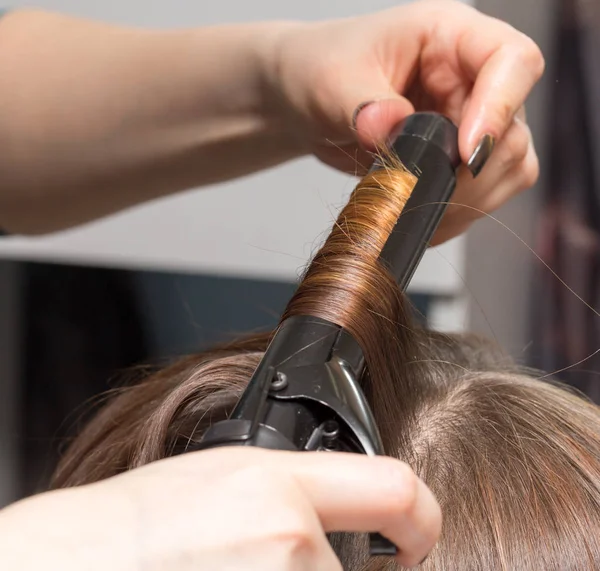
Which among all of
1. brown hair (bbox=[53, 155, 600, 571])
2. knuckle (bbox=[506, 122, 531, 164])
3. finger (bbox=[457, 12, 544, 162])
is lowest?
brown hair (bbox=[53, 155, 600, 571])

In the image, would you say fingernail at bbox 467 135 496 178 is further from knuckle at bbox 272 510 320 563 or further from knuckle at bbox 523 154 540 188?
knuckle at bbox 272 510 320 563

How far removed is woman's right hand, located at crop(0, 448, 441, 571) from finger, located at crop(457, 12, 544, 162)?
0.34m

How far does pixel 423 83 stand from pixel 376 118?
0.12 meters

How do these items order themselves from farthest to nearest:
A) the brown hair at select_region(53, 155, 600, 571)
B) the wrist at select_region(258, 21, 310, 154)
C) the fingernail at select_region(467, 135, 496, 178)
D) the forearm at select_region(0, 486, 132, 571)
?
the wrist at select_region(258, 21, 310, 154) < the fingernail at select_region(467, 135, 496, 178) < the brown hair at select_region(53, 155, 600, 571) < the forearm at select_region(0, 486, 132, 571)

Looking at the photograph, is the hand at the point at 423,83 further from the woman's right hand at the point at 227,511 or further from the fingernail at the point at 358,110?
the woman's right hand at the point at 227,511

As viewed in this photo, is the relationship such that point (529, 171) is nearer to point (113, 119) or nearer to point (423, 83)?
point (423, 83)

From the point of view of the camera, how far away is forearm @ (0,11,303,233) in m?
0.77

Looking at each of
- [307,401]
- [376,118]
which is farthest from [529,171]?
[307,401]

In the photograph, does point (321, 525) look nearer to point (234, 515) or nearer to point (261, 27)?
point (234, 515)

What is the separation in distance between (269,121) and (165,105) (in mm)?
123

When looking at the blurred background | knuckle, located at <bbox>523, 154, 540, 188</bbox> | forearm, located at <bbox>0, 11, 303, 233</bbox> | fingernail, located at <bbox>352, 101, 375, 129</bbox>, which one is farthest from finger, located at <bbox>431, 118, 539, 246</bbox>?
the blurred background

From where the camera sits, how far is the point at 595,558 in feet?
1.46

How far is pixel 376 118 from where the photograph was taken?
1.95ft

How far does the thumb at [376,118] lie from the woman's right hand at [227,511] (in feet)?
1.14
